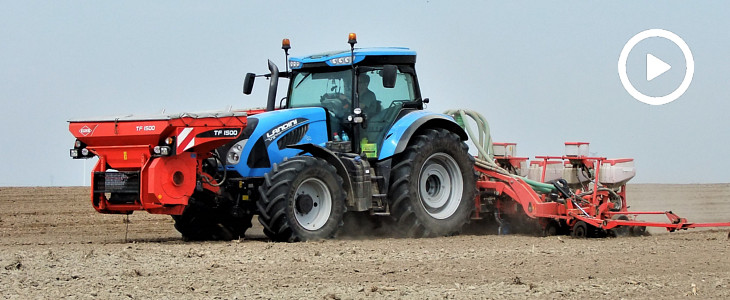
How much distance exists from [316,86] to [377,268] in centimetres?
438

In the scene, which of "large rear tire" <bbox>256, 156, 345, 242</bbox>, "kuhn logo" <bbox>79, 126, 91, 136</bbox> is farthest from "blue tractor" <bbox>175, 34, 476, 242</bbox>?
"kuhn logo" <bbox>79, 126, 91, 136</bbox>

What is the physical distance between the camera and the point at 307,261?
28.9 feet

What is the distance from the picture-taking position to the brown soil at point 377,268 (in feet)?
23.8

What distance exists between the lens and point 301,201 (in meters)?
10.9

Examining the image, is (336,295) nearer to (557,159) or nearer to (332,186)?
(332,186)

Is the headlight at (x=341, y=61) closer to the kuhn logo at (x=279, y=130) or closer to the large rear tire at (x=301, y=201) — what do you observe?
the kuhn logo at (x=279, y=130)

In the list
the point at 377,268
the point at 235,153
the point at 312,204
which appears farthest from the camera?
the point at 235,153

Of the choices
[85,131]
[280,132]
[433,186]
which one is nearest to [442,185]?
[433,186]

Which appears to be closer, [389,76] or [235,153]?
[235,153]

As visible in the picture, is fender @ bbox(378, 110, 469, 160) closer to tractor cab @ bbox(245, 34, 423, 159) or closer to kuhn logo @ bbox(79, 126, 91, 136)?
tractor cab @ bbox(245, 34, 423, 159)

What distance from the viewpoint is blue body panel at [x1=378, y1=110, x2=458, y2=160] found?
12.0 meters

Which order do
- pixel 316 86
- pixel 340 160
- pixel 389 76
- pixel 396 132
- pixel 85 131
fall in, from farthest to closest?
pixel 316 86 < pixel 396 132 < pixel 389 76 < pixel 340 160 < pixel 85 131

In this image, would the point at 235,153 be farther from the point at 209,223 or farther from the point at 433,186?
the point at 433,186

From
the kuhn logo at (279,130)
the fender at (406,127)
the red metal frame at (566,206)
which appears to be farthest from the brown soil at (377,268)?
the kuhn logo at (279,130)
